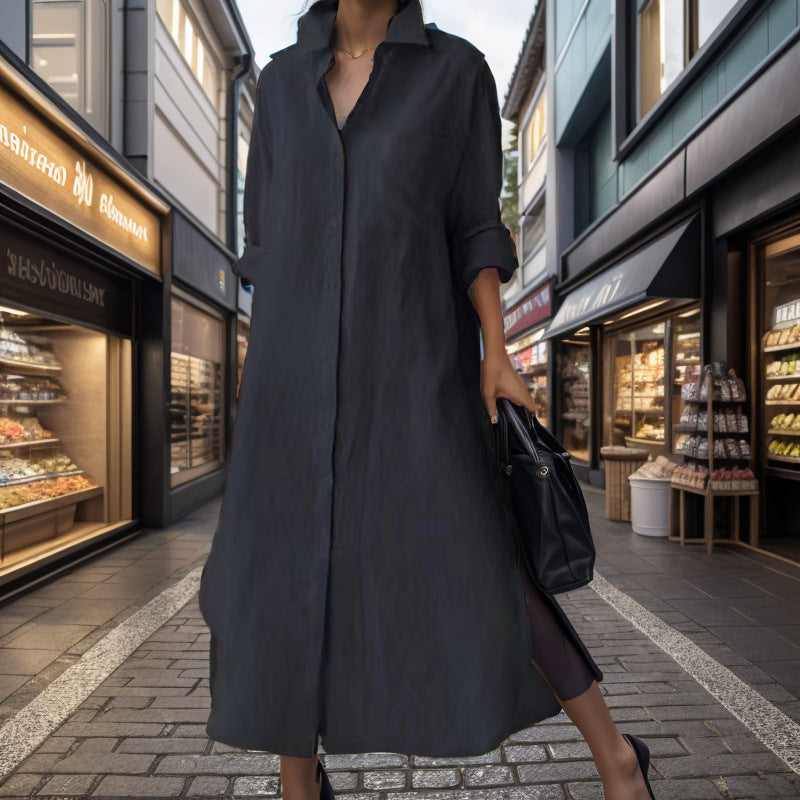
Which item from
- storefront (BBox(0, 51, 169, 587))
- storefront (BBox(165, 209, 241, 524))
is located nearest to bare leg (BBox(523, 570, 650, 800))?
storefront (BBox(0, 51, 169, 587))

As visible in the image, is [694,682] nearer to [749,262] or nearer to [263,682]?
[263,682]

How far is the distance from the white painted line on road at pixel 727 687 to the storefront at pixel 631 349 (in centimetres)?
322

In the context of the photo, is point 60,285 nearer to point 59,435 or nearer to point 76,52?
point 59,435

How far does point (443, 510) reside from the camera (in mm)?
1235

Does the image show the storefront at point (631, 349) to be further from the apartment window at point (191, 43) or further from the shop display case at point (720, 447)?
the apartment window at point (191, 43)

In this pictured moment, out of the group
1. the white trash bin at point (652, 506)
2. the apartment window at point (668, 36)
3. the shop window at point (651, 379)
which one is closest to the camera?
the white trash bin at point (652, 506)

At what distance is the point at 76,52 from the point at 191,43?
3889 mm

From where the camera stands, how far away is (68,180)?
5324 mm

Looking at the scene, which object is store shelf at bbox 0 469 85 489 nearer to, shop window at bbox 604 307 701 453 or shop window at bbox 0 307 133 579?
shop window at bbox 0 307 133 579

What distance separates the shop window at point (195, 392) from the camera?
8.27m

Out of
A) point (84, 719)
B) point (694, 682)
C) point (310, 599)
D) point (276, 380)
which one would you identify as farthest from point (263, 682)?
point (694, 682)

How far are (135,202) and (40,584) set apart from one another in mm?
3666

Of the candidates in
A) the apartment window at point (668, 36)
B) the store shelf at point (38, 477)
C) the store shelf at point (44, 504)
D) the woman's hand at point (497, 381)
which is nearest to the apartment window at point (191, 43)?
the store shelf at point (38, 477)

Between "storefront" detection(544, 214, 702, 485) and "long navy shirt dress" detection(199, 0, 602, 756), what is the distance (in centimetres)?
581
